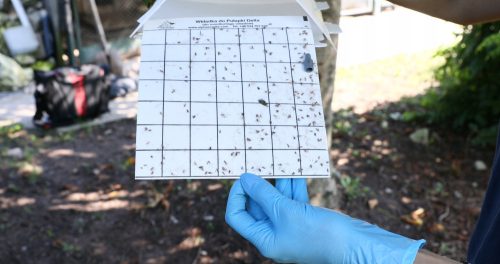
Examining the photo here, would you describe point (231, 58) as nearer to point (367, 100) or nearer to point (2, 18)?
point (367, 100)

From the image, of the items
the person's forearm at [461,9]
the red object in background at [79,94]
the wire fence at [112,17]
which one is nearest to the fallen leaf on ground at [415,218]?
the person's forearm at [461,9]

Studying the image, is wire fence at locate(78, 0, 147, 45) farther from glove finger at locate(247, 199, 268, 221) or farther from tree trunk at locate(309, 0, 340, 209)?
glove finger at locate(247, 199, 268, 221)

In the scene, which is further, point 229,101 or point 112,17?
point 112,17

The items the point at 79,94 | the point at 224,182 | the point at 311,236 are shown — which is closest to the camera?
→ the point at 311,236

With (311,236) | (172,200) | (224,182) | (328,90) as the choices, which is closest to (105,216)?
(172,200)

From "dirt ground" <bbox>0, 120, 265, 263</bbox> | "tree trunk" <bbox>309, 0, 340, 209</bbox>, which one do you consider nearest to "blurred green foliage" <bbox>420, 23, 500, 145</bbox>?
"tree trunk" <bbox>309, 0, 340, 209</bbox>

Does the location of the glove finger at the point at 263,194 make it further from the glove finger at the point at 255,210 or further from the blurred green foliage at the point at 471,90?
the blurred green foliage at the point at 471,90

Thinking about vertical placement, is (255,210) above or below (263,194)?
below

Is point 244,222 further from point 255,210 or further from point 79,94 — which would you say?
point 79,94
